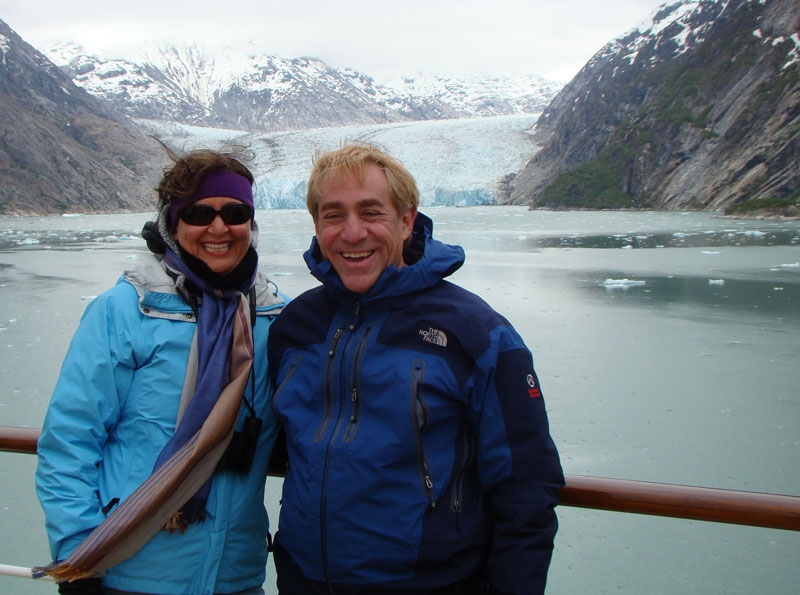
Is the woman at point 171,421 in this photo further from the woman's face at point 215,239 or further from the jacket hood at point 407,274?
the jacket hood at point 407,274

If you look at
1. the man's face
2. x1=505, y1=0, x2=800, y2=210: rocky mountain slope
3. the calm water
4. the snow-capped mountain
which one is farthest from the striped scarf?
the snow-capped mountain

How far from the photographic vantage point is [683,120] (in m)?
36.4

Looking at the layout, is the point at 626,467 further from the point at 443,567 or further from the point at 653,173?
the point at 653,173

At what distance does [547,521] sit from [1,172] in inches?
2148

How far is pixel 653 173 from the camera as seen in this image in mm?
37469

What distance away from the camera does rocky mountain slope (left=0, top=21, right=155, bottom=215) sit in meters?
48.9

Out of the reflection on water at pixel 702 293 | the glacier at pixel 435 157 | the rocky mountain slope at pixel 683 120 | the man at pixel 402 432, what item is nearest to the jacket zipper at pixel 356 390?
the man at pixel 402 432

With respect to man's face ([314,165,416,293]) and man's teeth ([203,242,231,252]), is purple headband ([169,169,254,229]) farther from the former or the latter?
man's face ([314,165,416,293])

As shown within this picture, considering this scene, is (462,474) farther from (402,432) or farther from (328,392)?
(328,392)

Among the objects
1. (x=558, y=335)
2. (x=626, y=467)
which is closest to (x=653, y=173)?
(x=558, y=335)

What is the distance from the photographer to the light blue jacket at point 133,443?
1.26 m

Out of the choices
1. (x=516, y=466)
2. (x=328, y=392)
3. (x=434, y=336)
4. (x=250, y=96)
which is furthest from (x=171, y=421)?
(x=250, y=96)

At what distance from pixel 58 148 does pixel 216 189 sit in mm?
60762

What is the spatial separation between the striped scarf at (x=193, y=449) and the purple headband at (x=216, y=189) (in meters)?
0.09
